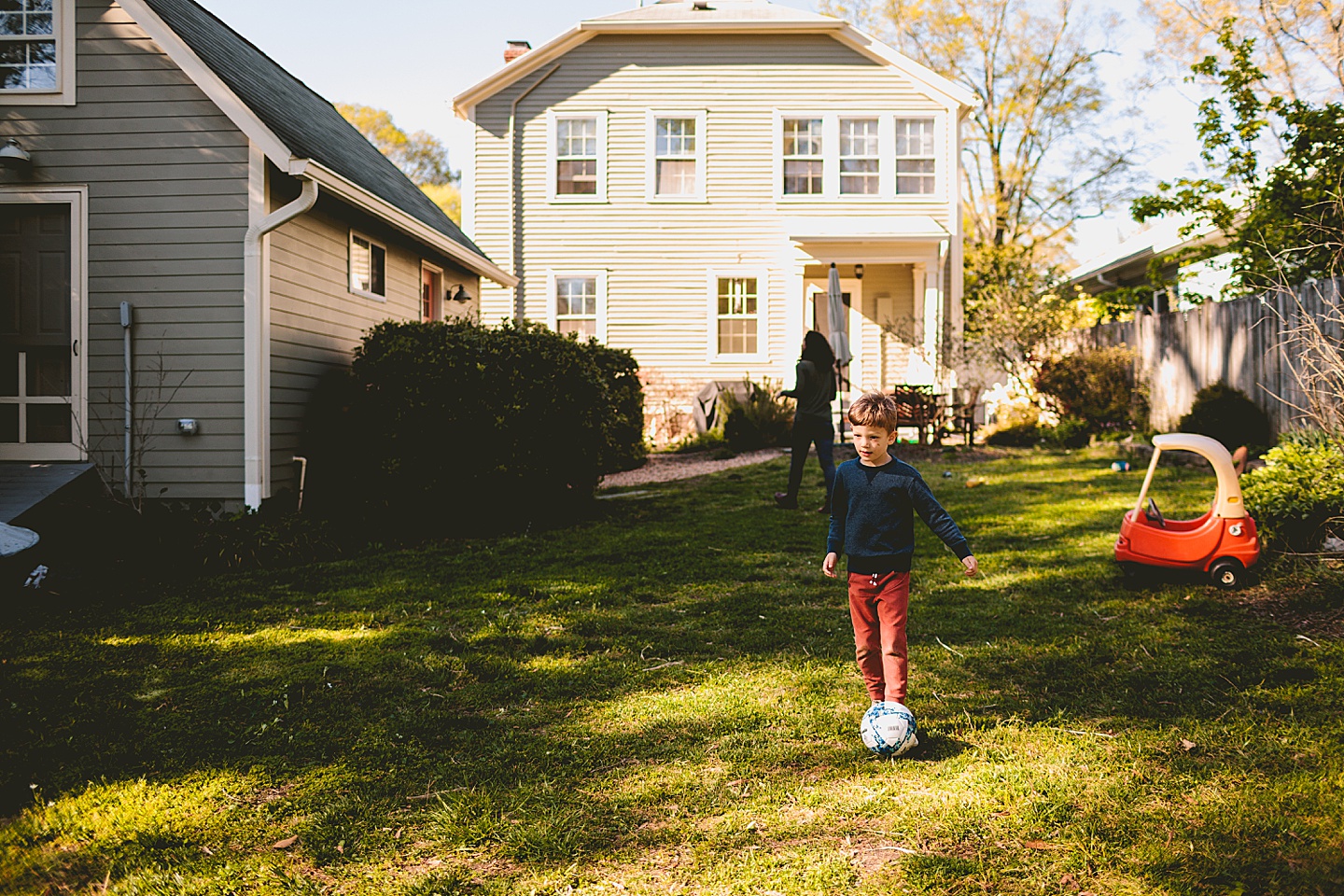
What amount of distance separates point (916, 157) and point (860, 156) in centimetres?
105

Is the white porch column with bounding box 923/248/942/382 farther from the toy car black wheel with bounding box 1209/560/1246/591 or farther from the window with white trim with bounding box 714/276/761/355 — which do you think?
the toy car black wheel with bounding box 1209/560/1246/591

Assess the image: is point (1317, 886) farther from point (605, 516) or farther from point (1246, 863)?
point (605, 516)

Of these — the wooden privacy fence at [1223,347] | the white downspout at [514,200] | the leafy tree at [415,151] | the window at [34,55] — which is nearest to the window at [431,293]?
the white downspout at [514,200]

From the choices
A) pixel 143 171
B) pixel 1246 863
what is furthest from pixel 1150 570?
pixel 143 171

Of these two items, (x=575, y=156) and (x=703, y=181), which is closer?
(x=703, y=181)

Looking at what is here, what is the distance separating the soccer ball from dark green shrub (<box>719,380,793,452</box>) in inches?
492

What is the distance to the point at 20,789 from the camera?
3.50 meters

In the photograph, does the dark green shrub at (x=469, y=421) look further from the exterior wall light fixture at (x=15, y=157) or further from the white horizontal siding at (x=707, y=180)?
the white horizontal siding at (x=707, y=180)

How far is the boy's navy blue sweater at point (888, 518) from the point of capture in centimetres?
385

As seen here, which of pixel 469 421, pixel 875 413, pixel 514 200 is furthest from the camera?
pixel 514 200

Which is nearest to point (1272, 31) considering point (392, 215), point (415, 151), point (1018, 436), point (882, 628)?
point (1018, 436)

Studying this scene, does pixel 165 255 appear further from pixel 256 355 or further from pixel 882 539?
pixel 882 539

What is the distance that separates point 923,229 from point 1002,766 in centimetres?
1576

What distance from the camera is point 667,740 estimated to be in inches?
154
